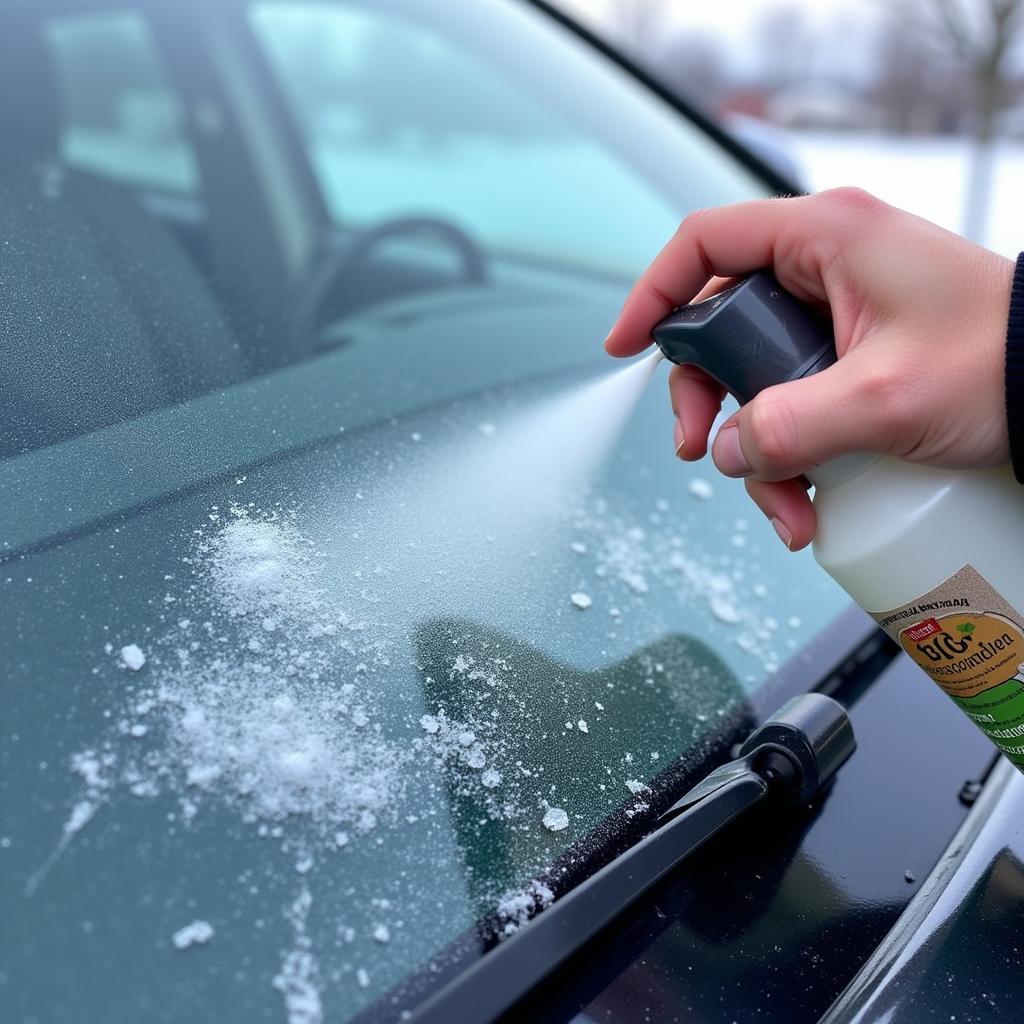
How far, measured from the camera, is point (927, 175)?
35.0 ft

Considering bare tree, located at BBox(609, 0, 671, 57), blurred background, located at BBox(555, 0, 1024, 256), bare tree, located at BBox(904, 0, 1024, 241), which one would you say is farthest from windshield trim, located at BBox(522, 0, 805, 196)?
bare tree, located at BBox(609, 0, 671, 57)

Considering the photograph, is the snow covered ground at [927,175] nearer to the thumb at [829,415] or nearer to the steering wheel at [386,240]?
the steering wheel at [386,240]

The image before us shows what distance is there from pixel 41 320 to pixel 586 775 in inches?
25.4

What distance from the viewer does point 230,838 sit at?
0.66 meters

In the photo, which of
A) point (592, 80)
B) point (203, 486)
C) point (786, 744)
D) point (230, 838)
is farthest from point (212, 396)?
point (592, 80)

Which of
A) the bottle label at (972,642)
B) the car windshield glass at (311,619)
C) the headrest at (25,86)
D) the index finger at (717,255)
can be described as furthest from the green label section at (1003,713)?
the headrest at (25,86)

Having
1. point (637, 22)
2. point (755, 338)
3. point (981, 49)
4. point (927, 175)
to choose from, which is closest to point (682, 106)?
point (755, 338)

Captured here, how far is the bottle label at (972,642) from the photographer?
2.56 ft

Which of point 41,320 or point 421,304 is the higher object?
point 41,320

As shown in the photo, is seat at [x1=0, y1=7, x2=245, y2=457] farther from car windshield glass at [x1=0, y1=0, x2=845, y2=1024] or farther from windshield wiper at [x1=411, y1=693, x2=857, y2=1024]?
windshield wiper at [x1=411, y1=693, x2=857, y2=1024]

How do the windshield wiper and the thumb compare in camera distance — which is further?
the thumb

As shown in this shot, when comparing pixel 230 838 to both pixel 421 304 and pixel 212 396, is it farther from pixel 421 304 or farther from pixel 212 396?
pixel 421 304

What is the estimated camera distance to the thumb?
0.74 m

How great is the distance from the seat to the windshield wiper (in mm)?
553
